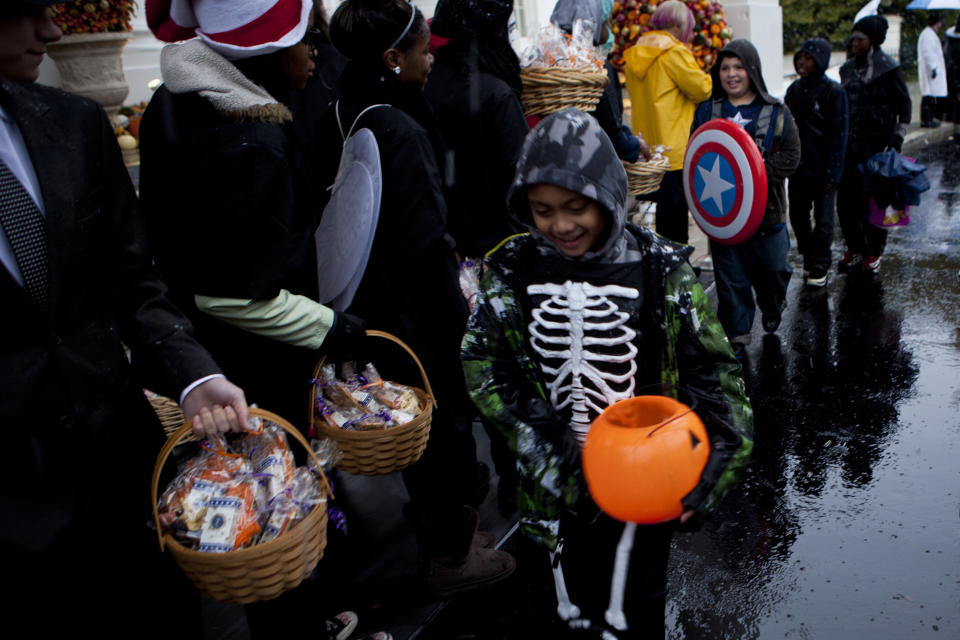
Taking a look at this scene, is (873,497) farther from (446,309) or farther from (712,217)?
(446,309)

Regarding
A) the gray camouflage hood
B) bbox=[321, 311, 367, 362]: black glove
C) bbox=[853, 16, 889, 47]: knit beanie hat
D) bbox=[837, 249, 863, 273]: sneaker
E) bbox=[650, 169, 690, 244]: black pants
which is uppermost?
bbox=[853, 16, 889, 47]: knit beanie hat

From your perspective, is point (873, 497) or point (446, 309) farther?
point (873, 497)

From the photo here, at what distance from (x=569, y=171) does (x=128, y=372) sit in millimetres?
1243

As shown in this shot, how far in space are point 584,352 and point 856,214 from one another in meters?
5.39

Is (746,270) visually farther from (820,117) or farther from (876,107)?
(876,107)

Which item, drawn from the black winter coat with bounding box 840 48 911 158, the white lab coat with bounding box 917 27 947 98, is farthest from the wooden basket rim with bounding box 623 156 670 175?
the white lab coat with bounding box 917 27 947 98

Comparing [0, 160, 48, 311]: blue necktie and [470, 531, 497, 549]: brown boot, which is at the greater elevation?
[0, 160, 48, 311]: blue necktie

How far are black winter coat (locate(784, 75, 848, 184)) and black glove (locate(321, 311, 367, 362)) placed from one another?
14.9 feet

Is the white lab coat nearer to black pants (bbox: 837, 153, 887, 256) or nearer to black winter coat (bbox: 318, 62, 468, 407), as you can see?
black pants (bbox: 837, 153, 887, 256)

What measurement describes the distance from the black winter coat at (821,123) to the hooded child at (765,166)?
95 cm

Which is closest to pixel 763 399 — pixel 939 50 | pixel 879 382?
Result: pixel 879 382

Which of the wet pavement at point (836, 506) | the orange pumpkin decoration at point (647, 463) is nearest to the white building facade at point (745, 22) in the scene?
the wet pavement at point (836, 506)

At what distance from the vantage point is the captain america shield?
4391mm

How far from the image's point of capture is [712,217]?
4.80m
